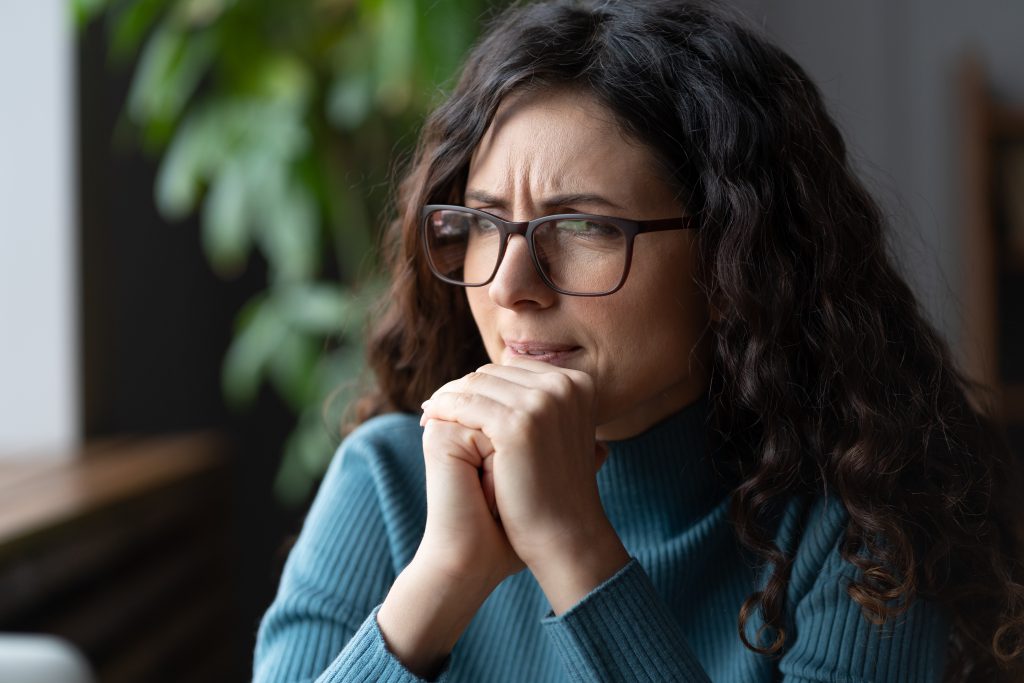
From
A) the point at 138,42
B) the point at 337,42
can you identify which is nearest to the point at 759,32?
the point at 337,42

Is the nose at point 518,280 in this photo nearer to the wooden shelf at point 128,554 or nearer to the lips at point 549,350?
the lips at point 549,350

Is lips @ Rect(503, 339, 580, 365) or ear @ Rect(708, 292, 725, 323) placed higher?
ear @ Rect(708, 292, 725, 323)

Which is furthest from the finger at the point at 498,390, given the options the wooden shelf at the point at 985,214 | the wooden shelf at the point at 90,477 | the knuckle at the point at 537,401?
the wooden shelf at the point at 985,214

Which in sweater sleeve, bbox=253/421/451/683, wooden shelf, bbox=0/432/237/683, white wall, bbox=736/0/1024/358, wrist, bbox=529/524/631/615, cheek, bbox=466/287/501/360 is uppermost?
white wall, bbox=736/0/1024/358

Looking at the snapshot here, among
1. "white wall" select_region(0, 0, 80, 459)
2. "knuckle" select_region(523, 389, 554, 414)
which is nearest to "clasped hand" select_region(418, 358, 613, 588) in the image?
"knuckle" select_region(523, 389, 554, 414)

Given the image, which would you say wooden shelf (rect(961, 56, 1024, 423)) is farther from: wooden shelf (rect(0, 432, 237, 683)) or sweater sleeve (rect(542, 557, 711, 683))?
sweater sleeve (rect(542, 557, 711, 683))

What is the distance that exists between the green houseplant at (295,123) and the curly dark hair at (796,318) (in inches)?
35.0

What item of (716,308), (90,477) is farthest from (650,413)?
(90,477)

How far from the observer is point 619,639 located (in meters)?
0.86

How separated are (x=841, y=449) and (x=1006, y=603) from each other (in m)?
0.21

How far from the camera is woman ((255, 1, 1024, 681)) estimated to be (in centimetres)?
89

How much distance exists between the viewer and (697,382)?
3.46 ft

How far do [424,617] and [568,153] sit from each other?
0.42 meters

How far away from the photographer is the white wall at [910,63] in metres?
3.49
